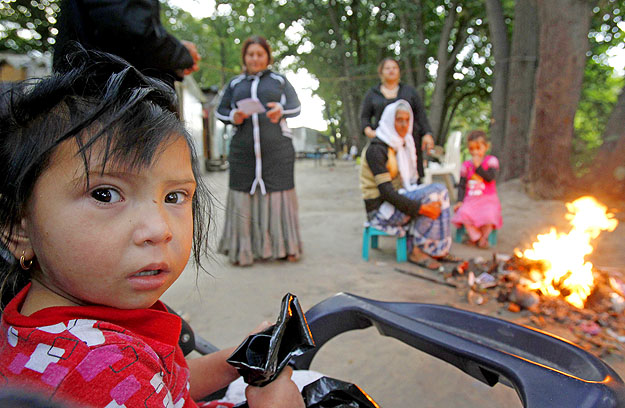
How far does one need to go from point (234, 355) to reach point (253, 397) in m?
0.11

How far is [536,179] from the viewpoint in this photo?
578 centimetres

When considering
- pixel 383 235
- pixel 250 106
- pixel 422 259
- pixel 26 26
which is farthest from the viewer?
pixel 26 26

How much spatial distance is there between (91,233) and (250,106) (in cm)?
327

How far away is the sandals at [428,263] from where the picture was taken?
3934mm

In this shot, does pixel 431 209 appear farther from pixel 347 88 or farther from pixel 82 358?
pixel 347 88

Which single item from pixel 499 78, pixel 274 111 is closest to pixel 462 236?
pixel 274 111

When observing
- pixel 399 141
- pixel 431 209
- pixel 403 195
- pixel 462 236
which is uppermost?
pixel 399 141

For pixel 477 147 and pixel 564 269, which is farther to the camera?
pixel 477 147

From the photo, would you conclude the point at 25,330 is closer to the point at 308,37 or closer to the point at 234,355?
the point at 234,355

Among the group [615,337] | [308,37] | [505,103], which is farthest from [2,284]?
[308,37]

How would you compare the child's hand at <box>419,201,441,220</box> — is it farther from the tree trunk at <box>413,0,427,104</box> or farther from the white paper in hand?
the tree trunk at <box>413,0,427,104</box>

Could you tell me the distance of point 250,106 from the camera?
3.85 m

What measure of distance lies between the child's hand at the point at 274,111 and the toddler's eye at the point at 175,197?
3.09 metres

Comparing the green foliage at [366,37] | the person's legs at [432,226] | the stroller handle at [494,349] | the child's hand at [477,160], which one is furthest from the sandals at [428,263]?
the green foliage at [366,37]
